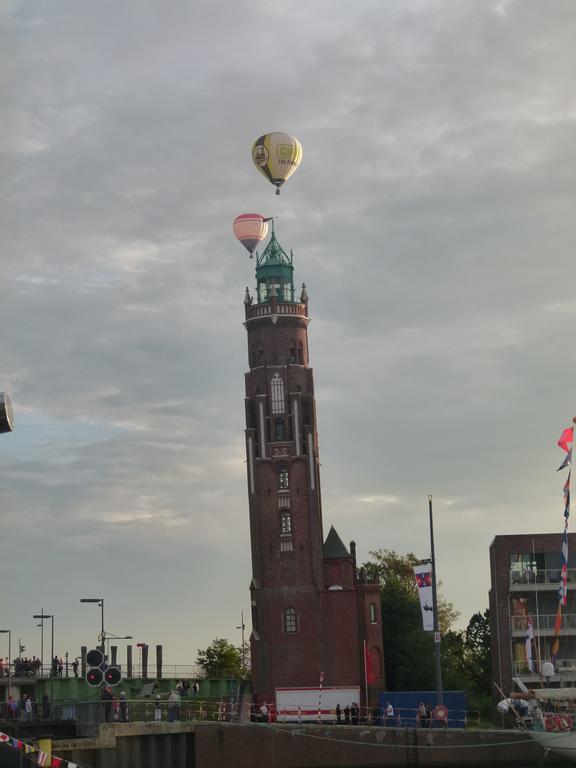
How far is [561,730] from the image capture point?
78375 mm

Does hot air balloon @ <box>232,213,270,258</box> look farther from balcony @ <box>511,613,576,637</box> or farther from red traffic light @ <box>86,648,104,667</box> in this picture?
red traffic light @ <box>86,648,104,667</box>

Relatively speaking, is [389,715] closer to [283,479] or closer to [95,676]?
[283,479]

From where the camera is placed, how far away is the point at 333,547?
383ft

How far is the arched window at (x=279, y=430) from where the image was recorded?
115500 mm

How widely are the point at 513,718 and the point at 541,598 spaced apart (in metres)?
15.7

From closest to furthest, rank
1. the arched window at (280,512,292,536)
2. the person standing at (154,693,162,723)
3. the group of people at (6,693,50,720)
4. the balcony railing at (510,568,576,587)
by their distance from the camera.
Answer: the group of people at (6,693,50,720) → the person standing at (154,693,162,723) → the balcony railing at (510,568,576,587) → the arched window at (280,512,292,536)

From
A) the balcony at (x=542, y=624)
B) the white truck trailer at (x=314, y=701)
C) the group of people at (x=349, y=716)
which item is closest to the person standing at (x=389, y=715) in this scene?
the group of people at (x=349, y=716)

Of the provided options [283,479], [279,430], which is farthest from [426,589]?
[279,430]

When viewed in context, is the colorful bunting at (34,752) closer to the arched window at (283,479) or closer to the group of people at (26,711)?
the group of people at (26,711)

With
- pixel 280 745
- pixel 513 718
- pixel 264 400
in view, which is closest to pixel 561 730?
pixel 513 718

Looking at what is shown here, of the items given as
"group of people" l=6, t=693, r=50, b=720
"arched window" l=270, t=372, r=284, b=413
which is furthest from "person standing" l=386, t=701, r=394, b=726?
"arched window" l=270, t=372, r=284, b=413

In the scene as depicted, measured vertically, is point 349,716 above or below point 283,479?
below

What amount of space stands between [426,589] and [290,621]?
107ft

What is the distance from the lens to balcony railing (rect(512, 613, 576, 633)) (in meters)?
101
